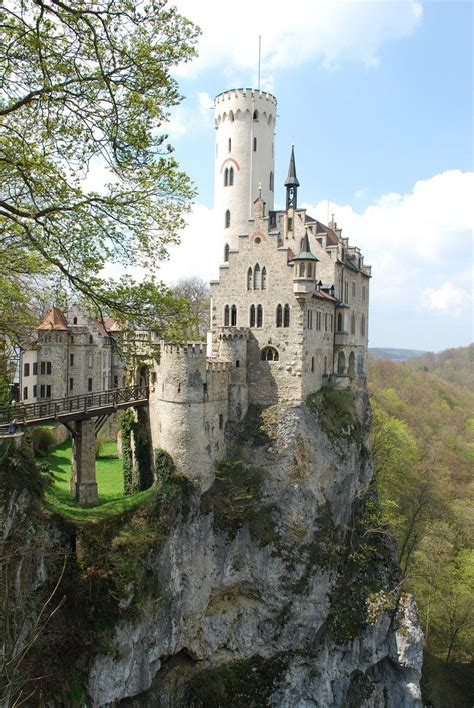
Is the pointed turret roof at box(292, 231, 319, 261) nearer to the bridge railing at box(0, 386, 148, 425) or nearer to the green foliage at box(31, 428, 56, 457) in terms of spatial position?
the bridge railing at box(0, 386, 148, 425)

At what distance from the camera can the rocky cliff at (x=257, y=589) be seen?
24016mm

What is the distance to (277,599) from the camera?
3019 cm

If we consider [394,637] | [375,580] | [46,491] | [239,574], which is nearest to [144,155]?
[46,491]

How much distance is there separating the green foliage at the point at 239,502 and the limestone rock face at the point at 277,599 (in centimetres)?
6

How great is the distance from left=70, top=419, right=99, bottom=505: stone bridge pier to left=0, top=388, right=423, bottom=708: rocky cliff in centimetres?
246

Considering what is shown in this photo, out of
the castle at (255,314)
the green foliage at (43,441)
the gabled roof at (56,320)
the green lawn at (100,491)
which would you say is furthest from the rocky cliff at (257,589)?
the gabled roof at (56,320)

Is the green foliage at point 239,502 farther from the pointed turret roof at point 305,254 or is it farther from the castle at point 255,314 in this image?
the pointed turret roof at point 305,254

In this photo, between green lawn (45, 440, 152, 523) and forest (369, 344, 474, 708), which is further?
forest (369, 344, 474, 708)

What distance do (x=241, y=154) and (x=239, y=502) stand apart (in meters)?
24.1

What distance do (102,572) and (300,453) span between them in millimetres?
13063

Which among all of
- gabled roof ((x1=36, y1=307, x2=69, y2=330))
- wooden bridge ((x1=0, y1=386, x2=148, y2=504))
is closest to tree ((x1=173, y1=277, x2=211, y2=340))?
gabled roof ((x1=36, y1=307, x2=69, y2=330))

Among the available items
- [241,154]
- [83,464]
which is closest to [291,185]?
[241,154]

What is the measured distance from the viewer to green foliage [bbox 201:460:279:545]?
2966cm

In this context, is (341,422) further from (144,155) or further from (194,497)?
(144,155)
